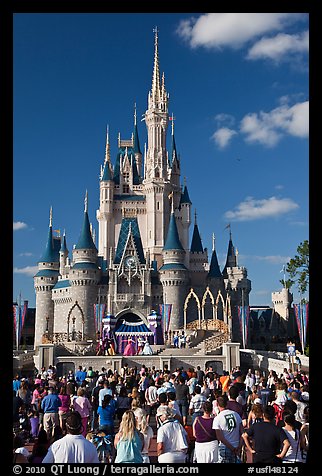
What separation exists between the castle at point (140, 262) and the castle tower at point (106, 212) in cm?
11

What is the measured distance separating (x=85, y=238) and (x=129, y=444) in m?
50.2

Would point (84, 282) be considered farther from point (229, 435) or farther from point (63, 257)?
point (229, 435)

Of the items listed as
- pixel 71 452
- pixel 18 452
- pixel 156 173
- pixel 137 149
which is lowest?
pixel 18 452

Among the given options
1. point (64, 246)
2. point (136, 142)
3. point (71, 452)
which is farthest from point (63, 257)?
point (71, 452)

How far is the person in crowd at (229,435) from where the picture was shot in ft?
25.8

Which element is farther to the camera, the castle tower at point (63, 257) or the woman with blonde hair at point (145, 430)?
the castle tower at point (63, 257)

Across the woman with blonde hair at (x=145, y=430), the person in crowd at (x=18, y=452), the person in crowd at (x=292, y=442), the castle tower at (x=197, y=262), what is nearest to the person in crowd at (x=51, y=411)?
the person in crowd at (x=18, y=452)

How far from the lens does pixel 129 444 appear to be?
7.18m

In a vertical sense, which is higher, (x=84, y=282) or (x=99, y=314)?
(x=84, y=282)

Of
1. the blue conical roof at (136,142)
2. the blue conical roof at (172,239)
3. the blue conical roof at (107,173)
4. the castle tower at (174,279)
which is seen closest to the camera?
the castle tower at (174,279)

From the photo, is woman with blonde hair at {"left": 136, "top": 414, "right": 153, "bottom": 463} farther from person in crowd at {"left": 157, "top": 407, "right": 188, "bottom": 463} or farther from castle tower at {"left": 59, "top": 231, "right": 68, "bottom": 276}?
castle tower at {"left": 59, "top": 231, "right": 68, "bottom": 276}

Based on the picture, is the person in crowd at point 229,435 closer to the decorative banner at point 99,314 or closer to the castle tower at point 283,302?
the decorative banner at point 99,314
